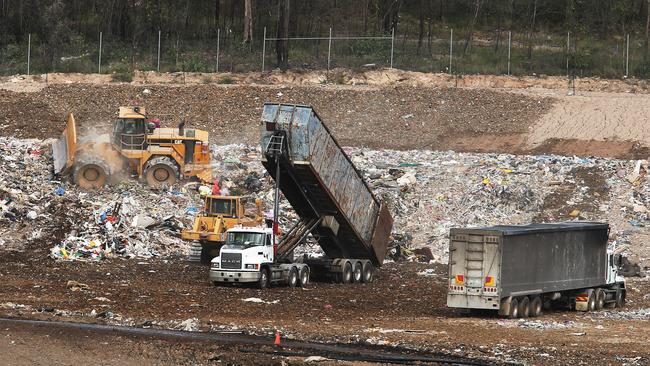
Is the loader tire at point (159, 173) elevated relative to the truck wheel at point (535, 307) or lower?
elevated

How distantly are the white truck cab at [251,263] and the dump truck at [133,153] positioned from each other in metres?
9.55

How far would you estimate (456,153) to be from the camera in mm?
42375

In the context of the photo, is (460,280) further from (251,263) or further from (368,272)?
(368,272)

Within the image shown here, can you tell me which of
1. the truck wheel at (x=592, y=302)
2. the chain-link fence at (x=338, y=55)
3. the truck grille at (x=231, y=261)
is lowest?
the truck wheel at (x=592, y=302)

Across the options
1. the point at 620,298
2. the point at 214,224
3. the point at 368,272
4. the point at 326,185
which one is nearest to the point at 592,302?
the point at 620,298

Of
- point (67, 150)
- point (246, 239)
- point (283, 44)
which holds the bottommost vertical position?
point (246, 239)

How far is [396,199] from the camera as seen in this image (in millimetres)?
36094

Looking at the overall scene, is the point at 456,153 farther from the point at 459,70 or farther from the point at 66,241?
the point at 66,241

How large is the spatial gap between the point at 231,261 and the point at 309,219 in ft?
9.83

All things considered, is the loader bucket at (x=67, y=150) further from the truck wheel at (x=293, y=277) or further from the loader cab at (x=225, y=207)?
the truck wheel at (x=293, y=277)

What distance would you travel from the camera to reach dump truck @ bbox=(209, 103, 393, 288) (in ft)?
87.3

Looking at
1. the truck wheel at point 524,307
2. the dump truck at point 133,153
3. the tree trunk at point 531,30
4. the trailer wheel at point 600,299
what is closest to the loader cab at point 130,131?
the dump truck at point 133,153

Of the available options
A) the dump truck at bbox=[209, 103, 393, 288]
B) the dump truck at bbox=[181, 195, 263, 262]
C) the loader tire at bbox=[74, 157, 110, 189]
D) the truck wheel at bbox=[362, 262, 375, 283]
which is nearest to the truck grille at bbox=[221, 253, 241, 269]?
the dump truck at bbox=[209, 103, 393, 288]

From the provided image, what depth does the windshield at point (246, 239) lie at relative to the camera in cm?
2694
